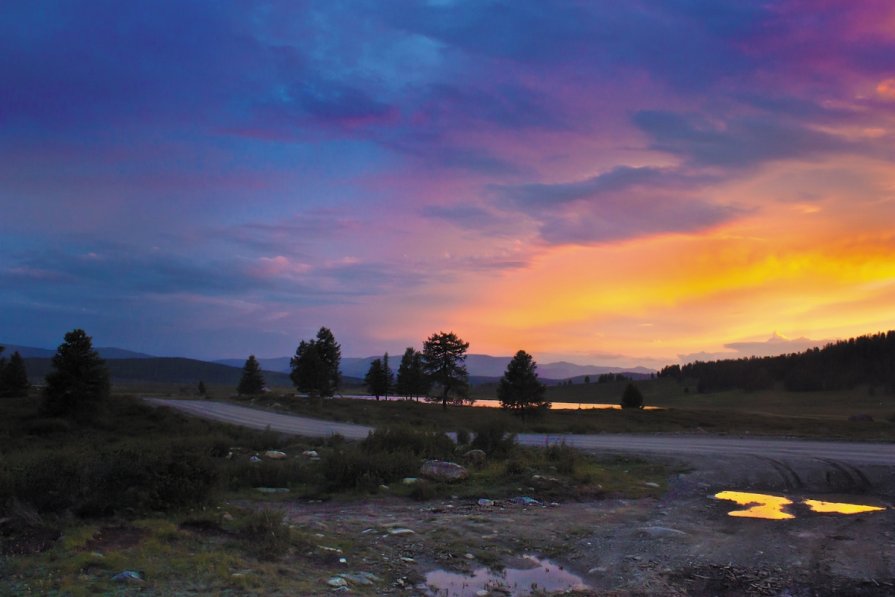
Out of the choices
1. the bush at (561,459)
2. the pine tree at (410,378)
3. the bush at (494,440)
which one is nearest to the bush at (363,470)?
the bush at (561,459)

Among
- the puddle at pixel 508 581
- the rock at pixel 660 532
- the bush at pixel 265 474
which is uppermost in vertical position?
the rock at pixel 660 532

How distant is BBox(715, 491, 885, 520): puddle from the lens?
11188 mm

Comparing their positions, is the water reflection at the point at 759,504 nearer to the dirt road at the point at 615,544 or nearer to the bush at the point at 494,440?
the dirt road at the point at 615,544

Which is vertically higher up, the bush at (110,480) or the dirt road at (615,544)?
the bush at (110,480)

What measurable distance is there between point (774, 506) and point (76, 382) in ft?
108

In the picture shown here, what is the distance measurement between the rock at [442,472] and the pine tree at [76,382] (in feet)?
81.3

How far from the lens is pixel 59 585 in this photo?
5.78 metres

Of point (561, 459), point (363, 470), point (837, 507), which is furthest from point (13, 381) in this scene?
point (837, 507)

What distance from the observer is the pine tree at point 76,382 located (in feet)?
99.6

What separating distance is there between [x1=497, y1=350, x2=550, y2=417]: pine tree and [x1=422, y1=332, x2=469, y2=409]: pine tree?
6.00m

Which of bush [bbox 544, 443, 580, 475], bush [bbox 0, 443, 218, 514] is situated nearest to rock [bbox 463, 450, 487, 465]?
bush [bbox 544, 443, 580, 475]

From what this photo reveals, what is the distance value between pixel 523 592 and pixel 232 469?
9657mm

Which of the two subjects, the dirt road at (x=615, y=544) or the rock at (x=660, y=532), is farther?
the rock at (x=660, y=532)

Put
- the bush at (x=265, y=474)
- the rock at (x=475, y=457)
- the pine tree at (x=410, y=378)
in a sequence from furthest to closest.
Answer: the pine tree at (x=410, y=378) < the rock at (x=475, y=457) < the bush at (x=265, y=474)
